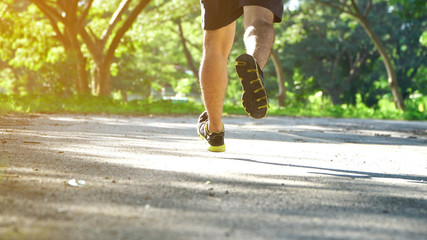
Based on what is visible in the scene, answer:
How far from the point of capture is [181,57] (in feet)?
150

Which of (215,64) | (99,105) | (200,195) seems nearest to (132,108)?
(99,105)

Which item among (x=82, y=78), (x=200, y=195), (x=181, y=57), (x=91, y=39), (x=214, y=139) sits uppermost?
(x=181, y=57)

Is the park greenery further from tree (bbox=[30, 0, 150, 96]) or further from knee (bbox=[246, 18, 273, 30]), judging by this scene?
knee (bbox=[246, 18, 273, 30])

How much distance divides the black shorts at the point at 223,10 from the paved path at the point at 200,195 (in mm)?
917

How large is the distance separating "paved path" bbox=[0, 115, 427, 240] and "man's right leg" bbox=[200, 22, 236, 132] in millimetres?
451

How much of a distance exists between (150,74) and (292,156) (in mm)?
36569

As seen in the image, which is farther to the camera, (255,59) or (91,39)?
(91,39)

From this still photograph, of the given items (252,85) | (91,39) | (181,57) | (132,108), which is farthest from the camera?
(181,57)

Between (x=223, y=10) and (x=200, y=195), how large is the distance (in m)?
1.41

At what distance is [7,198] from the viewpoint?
85.7 inches

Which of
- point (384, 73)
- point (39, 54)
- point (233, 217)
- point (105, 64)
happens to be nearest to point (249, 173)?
point (233, 217)

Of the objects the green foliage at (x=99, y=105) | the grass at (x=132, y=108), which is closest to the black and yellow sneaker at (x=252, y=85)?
the grass at (x=132, y=108)

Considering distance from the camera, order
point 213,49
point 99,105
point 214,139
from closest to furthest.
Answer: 1. point 213,49
2. point 214,139
3. point 99,105

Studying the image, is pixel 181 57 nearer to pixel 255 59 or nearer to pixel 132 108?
pixel 132 108
